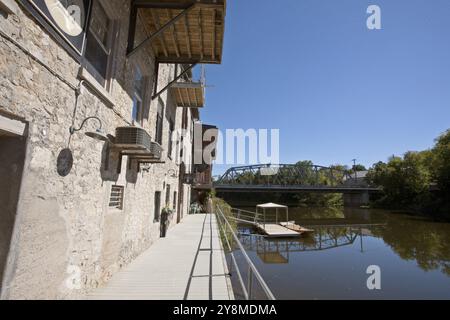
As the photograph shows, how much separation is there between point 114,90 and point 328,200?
204 ft

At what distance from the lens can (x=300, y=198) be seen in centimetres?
6412

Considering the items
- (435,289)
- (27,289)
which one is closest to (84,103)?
(27,289)

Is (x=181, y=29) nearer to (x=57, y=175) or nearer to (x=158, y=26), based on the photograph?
(x=158, y=26)

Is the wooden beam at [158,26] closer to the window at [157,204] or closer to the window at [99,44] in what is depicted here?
the window at [99,44]

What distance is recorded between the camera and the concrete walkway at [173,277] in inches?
163

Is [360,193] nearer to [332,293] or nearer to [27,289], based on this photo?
[332,293]

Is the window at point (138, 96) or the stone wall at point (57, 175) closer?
the stone wall at point (57, 175)

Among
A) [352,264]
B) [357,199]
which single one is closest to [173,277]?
[352,264]

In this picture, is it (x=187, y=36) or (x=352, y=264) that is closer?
(x=187, y=36)

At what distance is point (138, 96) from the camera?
6.37m

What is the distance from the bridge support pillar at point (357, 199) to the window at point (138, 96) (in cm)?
5528

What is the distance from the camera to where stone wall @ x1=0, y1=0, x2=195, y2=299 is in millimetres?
2398

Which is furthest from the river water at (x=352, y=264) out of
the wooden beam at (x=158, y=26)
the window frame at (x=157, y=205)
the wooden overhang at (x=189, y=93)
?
the wooden overhang at (x=189, y=93)

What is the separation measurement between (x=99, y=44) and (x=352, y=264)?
13.0m
